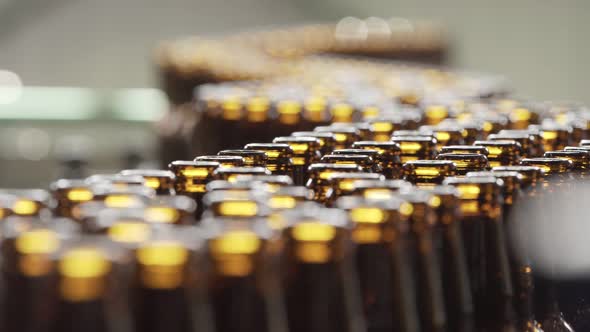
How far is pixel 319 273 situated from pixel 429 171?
50 centimetres

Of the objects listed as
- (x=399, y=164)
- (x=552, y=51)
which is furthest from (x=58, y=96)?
(x=399, y=164)

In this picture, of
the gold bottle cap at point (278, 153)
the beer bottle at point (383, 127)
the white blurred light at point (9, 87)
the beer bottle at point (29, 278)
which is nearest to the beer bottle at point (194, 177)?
the gold bottle cap at point (278, 153)

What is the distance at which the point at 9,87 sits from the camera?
11.7 m

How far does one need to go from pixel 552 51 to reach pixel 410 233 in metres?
10.2

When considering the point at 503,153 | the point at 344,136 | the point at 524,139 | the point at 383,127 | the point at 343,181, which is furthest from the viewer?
the point at 383,127

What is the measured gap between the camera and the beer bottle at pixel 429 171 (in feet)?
5.06

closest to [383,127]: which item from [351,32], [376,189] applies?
[376,189]

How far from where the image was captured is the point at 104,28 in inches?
483

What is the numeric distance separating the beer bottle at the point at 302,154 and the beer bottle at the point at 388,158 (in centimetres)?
11

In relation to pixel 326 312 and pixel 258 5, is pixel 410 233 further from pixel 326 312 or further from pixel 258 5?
pixel 258 5

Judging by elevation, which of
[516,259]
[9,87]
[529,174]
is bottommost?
[516,259]

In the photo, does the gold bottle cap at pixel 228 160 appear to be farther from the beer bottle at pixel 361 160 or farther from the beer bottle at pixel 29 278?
the beer bottle at pixel 29 278

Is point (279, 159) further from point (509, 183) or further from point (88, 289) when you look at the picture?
point (88, 289)

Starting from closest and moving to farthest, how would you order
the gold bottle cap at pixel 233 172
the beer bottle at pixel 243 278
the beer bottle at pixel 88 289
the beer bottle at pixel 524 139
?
the beer bottle at pixel 88 289, the beer bottle at pixel 243 278, the gold bottle cap at pixel 233 172, the beer bottle at pixel 524 139
